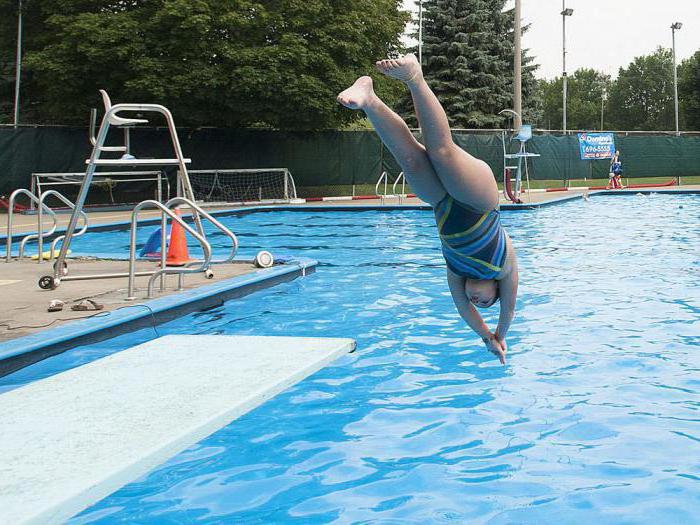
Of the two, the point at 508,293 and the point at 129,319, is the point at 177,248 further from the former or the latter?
the point at 508,293

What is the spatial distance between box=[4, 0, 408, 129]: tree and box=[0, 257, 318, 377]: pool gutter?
13765mm

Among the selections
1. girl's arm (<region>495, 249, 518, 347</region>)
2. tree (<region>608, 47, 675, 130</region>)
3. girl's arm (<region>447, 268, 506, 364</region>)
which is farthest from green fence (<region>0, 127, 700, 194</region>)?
tree (<region>608, 47, 675, 130</region>)

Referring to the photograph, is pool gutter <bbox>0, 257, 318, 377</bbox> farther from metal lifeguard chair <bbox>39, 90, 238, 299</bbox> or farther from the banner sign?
the banner sign

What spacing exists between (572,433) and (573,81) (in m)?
126

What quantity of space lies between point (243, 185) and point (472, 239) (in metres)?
21.1

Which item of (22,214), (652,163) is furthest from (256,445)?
(652,163)

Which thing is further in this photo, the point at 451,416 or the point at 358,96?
the point at 451,416

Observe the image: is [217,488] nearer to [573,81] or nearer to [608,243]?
[608,243]

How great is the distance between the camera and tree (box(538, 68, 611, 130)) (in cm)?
11094

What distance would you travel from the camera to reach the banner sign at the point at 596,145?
2984cm

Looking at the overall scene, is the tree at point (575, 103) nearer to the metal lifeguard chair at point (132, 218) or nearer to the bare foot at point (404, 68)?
the metal lifeguard chair at point (132, 218)

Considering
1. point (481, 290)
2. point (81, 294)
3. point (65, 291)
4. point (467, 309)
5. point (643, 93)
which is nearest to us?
point (481, 290)

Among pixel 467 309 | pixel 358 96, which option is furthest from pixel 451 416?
A: pixel 358 96

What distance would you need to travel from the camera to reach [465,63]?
42.5m
